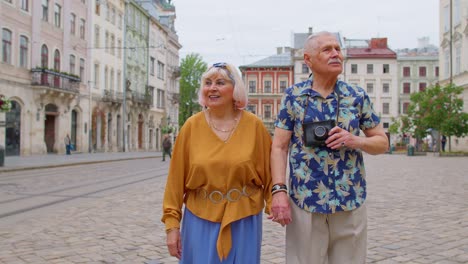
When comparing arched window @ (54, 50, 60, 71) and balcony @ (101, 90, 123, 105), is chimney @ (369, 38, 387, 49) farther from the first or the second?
arched window @ (54, 50, 60, 71)

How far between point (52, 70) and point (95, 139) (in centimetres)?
1003

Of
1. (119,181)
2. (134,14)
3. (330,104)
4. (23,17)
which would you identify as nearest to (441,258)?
(330,104)

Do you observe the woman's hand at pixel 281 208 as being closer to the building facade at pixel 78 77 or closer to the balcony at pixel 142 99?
the building facade at pixel 78 77

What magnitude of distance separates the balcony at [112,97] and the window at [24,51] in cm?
1179

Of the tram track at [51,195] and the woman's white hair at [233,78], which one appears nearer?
the woman's white hair at [233,78]

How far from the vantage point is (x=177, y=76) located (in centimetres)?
6450

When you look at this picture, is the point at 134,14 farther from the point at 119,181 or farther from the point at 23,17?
the point at 119,181

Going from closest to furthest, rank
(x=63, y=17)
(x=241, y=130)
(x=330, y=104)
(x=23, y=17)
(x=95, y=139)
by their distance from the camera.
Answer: (x=330, y=104), (x=241, y=130), (x=23, y=17), (x=63, y=17), (x=95, y=139)

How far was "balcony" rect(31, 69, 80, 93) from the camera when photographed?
29.0 m

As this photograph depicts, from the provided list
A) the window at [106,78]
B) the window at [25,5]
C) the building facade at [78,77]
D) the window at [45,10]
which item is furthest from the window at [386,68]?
the window at [25,5]

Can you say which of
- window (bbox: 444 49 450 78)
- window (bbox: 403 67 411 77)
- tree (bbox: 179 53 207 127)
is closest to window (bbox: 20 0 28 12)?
window (bbox: 444 49 450 78)

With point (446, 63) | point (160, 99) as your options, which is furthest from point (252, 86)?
point (446, 63)

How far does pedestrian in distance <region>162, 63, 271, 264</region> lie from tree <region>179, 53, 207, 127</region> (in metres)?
60.5

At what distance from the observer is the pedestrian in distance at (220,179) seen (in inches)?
102
